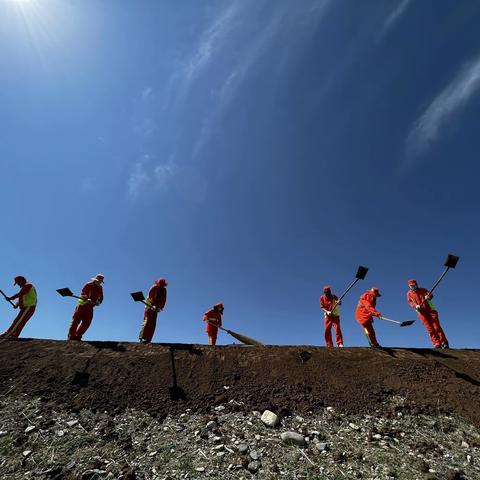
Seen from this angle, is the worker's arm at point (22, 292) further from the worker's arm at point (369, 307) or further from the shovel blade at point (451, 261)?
the shovel blade at point (451, 261)

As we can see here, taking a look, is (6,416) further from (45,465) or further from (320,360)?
(320,360)

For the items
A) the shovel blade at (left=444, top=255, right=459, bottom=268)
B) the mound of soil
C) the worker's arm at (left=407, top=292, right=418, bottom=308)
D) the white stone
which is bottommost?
the white stone

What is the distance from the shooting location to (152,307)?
8062 mm

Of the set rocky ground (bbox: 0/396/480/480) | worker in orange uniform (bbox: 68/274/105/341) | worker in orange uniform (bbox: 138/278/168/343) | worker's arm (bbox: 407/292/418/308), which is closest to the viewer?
rocky ground (bbox: 0/396/480/480)

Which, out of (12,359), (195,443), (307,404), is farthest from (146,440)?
(12,359)

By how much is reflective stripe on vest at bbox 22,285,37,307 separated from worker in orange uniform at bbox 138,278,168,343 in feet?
10.4

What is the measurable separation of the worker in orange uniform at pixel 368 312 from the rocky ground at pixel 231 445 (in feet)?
11.7

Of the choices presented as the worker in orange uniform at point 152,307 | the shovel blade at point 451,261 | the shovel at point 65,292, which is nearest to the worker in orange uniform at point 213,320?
the worker in orange uniform at point 152,307

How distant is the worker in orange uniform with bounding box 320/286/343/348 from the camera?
28.5 feet

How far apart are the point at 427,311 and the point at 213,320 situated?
7.28m

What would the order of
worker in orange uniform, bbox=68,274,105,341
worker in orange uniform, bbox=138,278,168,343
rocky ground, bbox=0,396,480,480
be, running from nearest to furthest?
rocky ground, bbox=0,396,480,480 → worker in orange uniform, bbox=68,274,105,341 → worker in orange uniform, bbox=138,278,168,343

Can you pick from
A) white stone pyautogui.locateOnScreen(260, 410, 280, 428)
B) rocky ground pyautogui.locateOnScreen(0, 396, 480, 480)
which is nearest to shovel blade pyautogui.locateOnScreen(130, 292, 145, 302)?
rocky ground pyautogui.locateOnScreen(0, 396, 480, 480)

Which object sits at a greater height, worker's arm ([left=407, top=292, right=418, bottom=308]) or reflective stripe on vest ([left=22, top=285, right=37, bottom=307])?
worker's arm ([left=407, top=292, right=418, bottom=308])

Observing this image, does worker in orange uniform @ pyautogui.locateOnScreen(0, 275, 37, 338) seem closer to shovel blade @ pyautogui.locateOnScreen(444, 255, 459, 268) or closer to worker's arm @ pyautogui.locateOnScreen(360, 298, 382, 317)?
worker's arm @ pyautogui.locateOnScreen(360, 298, 382, 317)
